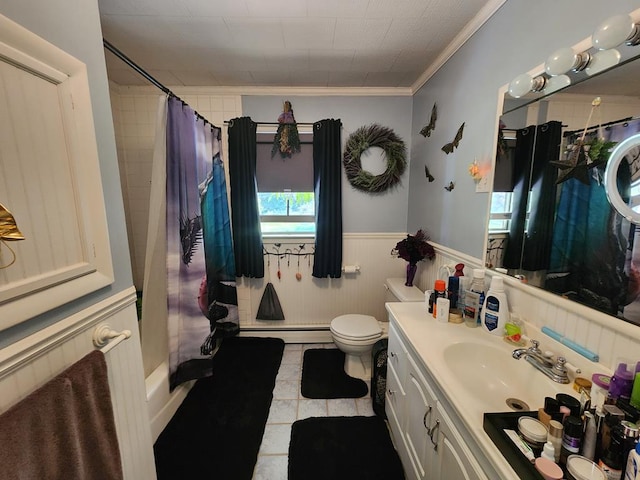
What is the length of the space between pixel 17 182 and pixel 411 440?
1700mm

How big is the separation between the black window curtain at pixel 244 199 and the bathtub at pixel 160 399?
1018 mm

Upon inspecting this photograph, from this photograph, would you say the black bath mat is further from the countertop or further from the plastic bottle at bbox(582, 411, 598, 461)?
the plastic bottle at bbox(582, 411, 598, 461)

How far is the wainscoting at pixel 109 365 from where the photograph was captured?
0.63 metres

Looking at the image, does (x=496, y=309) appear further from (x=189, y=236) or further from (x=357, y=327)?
(x=189, y=236)

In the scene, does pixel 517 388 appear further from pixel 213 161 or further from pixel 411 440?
pixel 213 161

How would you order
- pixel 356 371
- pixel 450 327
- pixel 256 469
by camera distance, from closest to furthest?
pixel 450 327 → pixel 256 469 → pixel 356 371

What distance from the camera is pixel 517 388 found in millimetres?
987

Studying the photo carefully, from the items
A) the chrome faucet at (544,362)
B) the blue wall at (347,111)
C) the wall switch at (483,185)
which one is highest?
the blue wall at (347,111)

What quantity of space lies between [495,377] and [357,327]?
1.06 meters

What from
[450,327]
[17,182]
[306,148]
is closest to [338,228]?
[306,148]

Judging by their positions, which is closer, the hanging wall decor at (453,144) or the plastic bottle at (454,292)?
the plastic bottle at (454,292)

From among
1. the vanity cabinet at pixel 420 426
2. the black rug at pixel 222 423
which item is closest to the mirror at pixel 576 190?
the vanity cabinet at pixel 420 426

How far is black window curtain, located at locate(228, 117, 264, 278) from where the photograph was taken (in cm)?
231

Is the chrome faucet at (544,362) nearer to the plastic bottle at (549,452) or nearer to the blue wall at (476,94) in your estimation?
the plastic bottle at (549,452)
